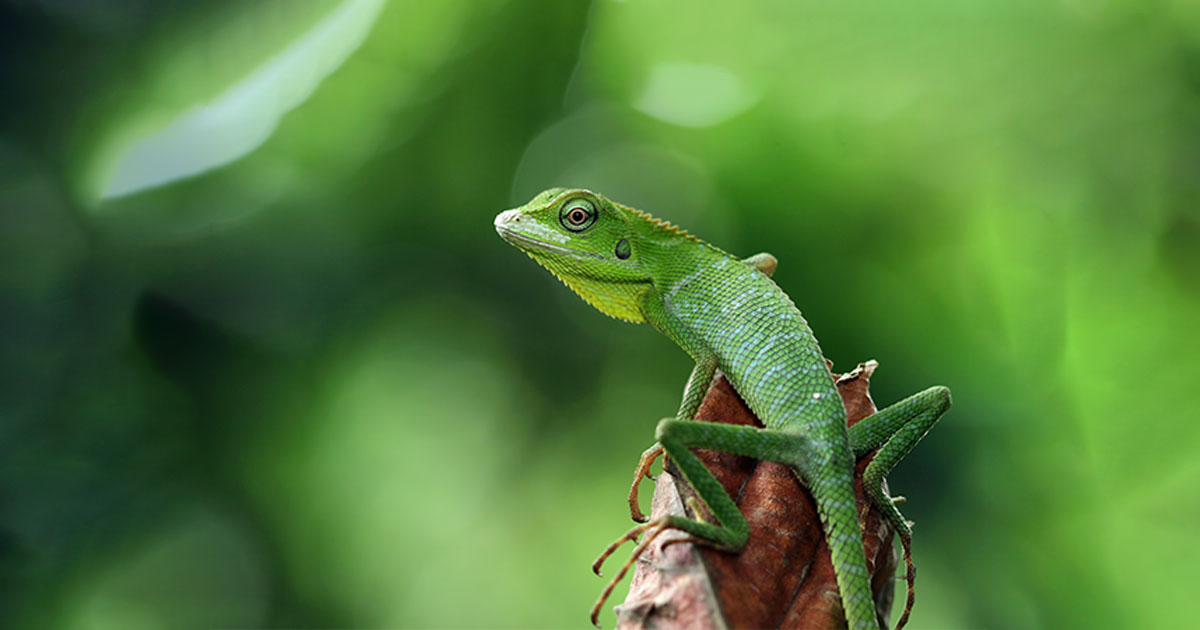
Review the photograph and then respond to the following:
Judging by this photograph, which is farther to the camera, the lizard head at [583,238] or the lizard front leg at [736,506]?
the lizard head at [583,238]

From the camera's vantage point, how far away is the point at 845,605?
156 cm

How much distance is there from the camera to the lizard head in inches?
88.8

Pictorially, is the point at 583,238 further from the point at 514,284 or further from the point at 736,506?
the point at 514,284

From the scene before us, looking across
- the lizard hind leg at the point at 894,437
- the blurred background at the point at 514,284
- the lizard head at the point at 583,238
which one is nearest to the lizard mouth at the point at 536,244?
the lizard head at the point at 583,238

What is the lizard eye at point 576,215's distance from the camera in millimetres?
2264

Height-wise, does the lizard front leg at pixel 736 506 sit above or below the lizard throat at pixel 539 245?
below

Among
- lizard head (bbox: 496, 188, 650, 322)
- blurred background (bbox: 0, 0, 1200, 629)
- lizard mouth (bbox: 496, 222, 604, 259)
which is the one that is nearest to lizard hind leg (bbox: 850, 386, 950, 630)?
lizard head (bbox: 496, 188, 650, 322)

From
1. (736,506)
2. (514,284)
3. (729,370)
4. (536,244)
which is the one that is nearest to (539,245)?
(536,244)

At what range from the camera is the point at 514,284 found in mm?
3820

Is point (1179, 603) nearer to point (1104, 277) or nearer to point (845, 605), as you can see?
point (1104, 277)

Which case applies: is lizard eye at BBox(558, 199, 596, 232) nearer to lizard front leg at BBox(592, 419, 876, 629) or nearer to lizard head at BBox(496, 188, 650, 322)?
lizard head at BBox(496, 188, 650, 322)

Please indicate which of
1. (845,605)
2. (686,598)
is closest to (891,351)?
(845,605)

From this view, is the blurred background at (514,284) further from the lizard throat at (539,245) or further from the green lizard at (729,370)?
the lizard throat at (539,245)

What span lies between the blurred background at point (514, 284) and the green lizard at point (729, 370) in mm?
1230
